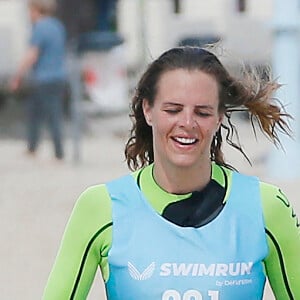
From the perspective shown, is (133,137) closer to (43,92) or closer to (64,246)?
(64,246)

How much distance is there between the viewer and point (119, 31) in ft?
68.6

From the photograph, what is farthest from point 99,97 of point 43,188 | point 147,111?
point 147,111

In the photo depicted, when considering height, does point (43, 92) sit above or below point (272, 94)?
below

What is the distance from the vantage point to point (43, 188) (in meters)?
10.9

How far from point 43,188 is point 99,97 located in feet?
22.7

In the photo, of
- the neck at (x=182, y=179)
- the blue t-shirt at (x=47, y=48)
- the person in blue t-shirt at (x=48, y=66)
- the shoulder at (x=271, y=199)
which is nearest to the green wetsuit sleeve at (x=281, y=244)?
the shoulder at (x=271, y=199)

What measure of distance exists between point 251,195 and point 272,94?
1.38 feet

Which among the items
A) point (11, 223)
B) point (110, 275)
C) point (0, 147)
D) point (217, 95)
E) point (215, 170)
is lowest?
point (0, 147)

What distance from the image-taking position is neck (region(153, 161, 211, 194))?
289cm

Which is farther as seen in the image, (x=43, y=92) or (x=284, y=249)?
(x=43, y=92)

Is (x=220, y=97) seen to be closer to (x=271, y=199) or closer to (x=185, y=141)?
(x=185, y=141)

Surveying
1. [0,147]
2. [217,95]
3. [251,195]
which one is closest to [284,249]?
[251,195]

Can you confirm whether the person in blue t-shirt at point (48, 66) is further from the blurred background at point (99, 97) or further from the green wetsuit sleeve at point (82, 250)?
the green wetsuit sleeve at point (82, 250)

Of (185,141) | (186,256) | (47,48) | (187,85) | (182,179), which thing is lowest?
(47,48)
